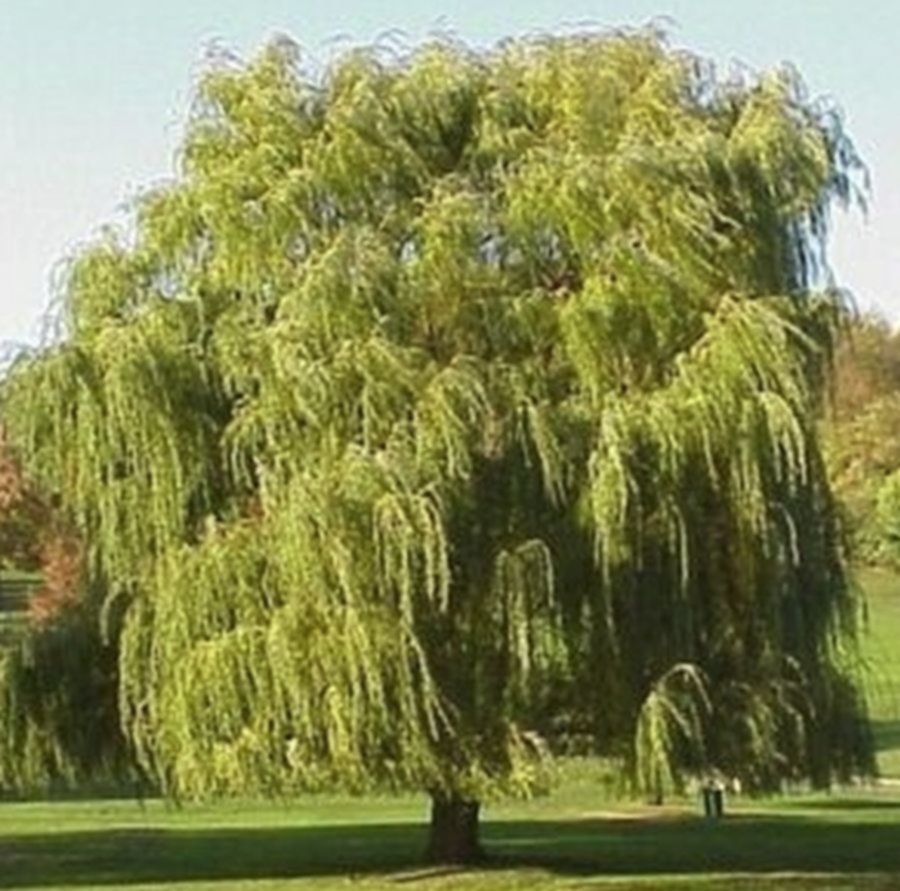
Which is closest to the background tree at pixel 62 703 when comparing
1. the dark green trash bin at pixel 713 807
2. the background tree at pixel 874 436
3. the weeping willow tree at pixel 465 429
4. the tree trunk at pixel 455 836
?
the weeping willow tree at pixel 465 429

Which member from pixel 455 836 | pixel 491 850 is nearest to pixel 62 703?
pixel 455 836

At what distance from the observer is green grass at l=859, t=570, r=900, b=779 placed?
113 feet

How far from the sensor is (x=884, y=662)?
52.3 meters

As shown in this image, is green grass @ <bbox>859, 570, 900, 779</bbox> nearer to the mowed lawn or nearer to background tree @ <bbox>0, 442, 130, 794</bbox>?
the mowed lawn

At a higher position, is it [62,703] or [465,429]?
[465,429]

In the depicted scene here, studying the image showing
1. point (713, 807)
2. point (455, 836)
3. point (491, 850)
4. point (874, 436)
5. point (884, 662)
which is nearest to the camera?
point (455, 836)

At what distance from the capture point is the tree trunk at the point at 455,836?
82.8ft

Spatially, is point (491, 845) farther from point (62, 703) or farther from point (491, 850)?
point (62, 703)

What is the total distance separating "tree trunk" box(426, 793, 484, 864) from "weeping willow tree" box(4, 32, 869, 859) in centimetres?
127

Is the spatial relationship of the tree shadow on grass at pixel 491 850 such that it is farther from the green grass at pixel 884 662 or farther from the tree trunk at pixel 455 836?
the green grass at pixel 884 662

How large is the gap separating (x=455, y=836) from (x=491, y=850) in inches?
95.2

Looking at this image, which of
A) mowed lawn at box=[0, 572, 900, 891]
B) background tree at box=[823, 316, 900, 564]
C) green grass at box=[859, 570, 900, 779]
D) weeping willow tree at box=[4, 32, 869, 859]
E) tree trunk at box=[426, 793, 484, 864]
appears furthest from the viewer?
background tree at box=[823, 316, 900, 564]

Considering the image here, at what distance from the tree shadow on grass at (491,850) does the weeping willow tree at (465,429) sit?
7.26 feet

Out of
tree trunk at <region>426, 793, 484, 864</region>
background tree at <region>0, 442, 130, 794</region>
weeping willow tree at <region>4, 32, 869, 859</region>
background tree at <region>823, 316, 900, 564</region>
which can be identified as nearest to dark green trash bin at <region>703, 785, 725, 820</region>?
tree trunk at <region>426, 793, 484, 864</region>
